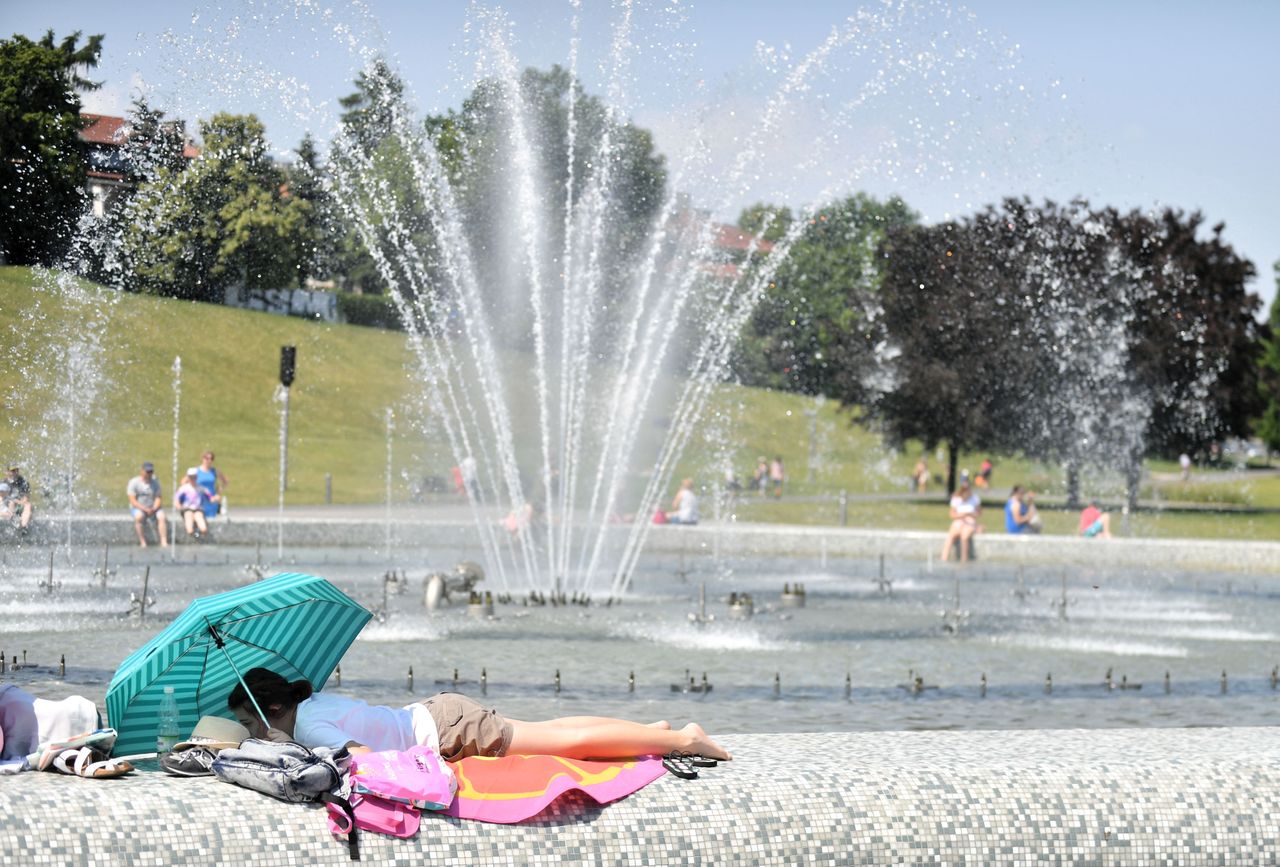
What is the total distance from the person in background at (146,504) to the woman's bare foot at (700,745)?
21820 millimetres

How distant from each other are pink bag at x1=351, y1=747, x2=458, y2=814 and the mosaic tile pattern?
0.09 metres

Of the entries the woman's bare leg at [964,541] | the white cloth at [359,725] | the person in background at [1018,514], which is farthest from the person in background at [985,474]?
the white cloth at [359,725]

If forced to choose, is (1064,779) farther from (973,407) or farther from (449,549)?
(973,407)

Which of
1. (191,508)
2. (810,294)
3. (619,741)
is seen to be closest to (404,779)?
(619,741)

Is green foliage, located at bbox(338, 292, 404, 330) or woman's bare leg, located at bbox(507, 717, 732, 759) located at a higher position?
green foliage, located at bbox(338, 292, 404, 330)

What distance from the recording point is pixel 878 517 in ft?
156

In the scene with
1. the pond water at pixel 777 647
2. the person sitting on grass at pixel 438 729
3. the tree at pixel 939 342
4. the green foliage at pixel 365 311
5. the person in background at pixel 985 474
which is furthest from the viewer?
the green foliage at pixel 365 311

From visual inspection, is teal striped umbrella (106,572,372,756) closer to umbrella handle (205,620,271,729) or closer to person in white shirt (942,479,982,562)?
umbrella handle (205,620,271,729)

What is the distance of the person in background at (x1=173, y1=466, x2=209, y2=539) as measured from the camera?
28.0 meters

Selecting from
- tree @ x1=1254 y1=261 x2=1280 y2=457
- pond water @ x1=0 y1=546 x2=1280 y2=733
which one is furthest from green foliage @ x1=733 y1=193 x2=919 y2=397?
pond water @ x1=0 y1=546 x2=1280 y2=733

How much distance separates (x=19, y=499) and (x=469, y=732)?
20841 millimetres

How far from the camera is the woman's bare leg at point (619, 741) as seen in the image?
6.23 m

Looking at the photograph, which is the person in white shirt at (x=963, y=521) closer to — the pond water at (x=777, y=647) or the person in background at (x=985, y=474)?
the pond water at (x=777, y=647)

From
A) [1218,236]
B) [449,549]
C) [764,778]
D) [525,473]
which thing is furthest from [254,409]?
[764,778]
